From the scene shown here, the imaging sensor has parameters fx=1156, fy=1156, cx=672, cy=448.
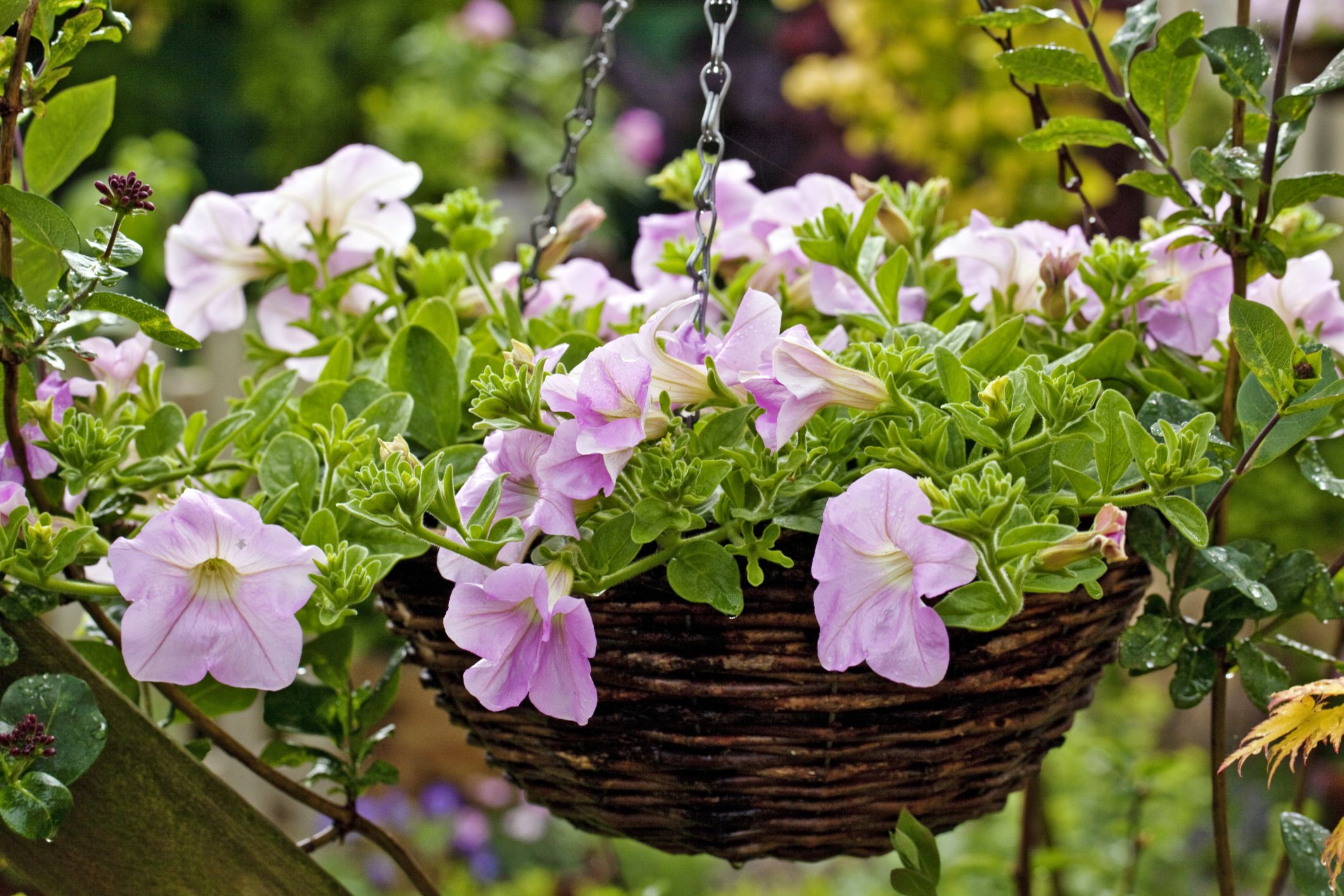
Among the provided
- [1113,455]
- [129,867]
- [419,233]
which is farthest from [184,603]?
[419,233]

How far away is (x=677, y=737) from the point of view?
52 centimetres

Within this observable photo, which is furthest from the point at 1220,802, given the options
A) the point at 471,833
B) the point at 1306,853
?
the point at 471,833

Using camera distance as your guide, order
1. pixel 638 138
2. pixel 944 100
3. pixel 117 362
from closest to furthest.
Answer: pixel 117 362, pixel 944 100, pixel 638 138

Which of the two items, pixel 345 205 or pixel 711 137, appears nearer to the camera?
pixel 711 137

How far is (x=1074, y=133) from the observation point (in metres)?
0.58

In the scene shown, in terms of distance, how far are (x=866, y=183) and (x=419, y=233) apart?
2384 millimetres

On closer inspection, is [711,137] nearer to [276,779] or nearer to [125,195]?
[125,195]

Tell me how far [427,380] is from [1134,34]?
0.39 metres

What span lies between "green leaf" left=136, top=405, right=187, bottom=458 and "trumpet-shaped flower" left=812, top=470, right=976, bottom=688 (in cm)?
34

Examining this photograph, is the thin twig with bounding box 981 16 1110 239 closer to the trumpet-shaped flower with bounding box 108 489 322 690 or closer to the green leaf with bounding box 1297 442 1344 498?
the green leaf with bounding box 1297 442 1344 498

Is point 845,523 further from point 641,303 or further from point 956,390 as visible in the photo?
point 641,303

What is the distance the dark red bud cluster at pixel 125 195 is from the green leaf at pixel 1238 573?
452mm

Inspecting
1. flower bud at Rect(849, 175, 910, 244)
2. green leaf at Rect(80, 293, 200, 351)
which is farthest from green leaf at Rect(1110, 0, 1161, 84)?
green leaf at Rect(80, 293, 200, 351)

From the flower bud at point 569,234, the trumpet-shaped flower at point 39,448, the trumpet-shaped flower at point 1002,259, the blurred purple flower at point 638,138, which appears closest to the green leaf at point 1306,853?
the trumpet-shaped flower at point 1002,259
